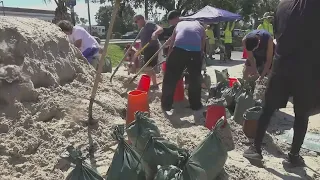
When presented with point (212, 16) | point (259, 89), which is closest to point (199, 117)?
point (259, 89)

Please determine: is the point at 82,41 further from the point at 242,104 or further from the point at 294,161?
the point at 294,161

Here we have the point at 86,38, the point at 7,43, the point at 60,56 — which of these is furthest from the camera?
the point at 86,38

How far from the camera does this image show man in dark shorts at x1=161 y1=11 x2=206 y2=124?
5.14m

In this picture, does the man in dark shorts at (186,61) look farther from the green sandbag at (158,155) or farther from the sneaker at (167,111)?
the green sandbag at (158,155)

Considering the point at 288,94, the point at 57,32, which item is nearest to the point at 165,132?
the point at 288,94

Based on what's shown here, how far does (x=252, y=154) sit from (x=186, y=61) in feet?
6.70

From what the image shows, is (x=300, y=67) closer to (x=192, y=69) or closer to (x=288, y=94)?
(x=288, y=94)

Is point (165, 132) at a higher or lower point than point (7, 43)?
lower

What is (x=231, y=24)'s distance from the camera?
621 inches

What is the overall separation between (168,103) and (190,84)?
416mm

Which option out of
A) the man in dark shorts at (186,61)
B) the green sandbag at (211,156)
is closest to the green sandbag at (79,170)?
the green sandbag at (211,156)

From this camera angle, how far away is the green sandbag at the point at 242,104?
15.2ft

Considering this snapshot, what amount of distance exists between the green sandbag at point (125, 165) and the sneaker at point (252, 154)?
5.04 ft

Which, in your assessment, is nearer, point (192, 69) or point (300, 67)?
point (300, 67)
